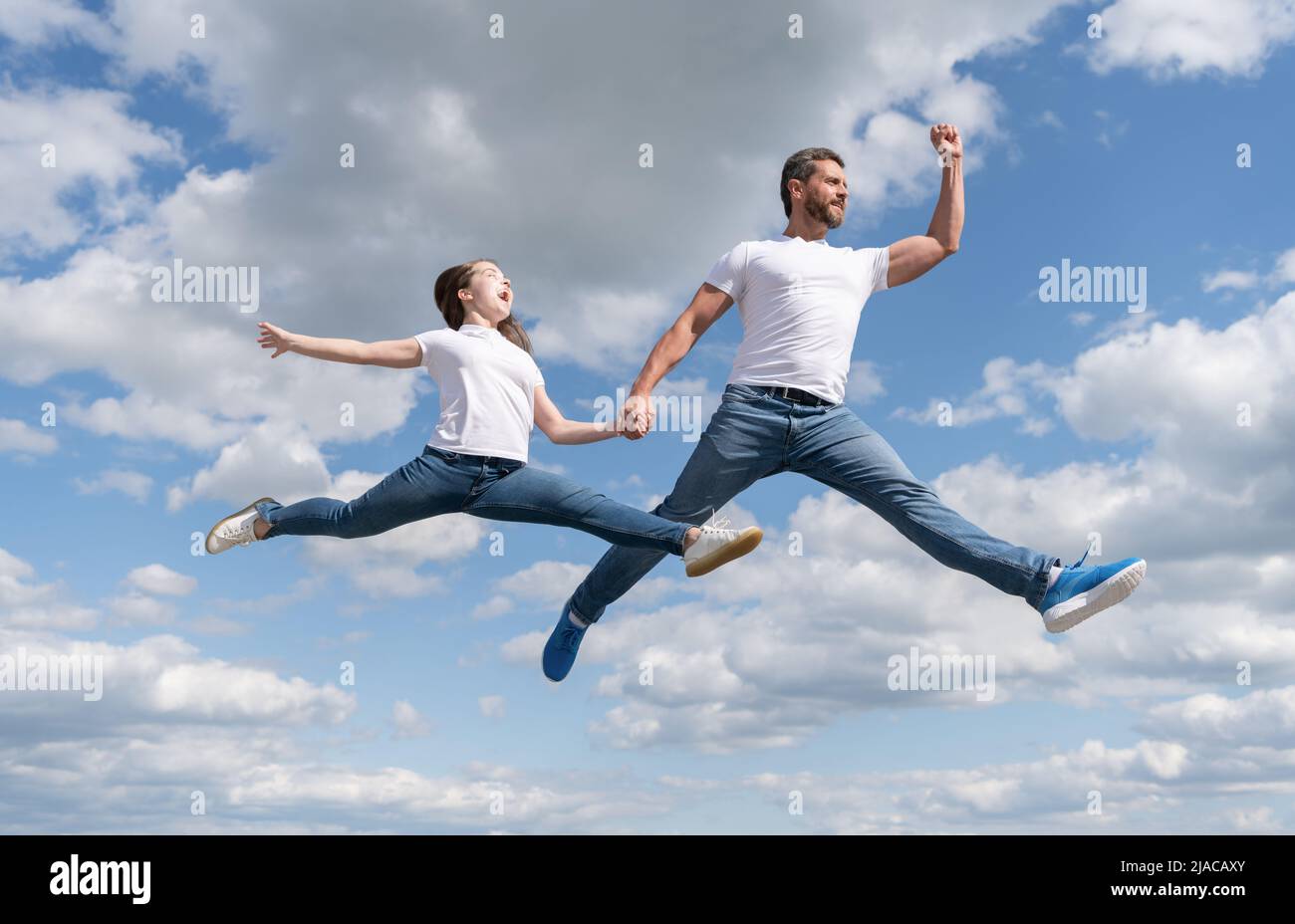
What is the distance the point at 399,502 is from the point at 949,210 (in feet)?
13.7

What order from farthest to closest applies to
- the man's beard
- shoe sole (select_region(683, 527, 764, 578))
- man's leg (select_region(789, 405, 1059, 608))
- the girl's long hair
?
the girl's long hair → the man's beard → man's leg (select_region(789, 405, 1059, 608)) → shoe sole (select_region(683, 527, 764, 578))

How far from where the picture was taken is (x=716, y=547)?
6773mm

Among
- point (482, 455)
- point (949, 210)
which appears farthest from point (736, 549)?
point (949, 210)

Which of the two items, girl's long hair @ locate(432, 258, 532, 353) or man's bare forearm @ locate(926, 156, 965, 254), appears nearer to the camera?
man's bare forearm @ locate(926, 156, 965, 254)

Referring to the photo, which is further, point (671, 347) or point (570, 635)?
point (570, 635)

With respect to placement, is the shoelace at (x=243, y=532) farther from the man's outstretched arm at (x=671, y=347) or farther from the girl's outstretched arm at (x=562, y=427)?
the man's outstretched arm at (x=671, y=347)

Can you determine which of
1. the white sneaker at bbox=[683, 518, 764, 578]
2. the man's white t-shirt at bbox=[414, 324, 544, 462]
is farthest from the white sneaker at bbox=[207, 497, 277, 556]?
the white sneaker at bbox=[683, 518, 764, 578]

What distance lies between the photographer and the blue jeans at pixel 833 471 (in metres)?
6.94

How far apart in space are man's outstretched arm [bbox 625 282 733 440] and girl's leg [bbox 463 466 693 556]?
0.51m

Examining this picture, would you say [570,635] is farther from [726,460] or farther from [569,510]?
[726,460]

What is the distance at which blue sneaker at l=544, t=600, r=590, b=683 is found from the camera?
831cm

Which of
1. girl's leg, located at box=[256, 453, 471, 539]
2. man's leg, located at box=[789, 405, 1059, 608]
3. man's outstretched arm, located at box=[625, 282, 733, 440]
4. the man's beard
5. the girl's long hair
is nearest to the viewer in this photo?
man's leg, located at box=[789, 405, 1059, 608]

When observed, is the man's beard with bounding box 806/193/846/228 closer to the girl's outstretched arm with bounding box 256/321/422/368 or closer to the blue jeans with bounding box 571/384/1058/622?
the blue jeans with bounding box 571/384/1058/622
